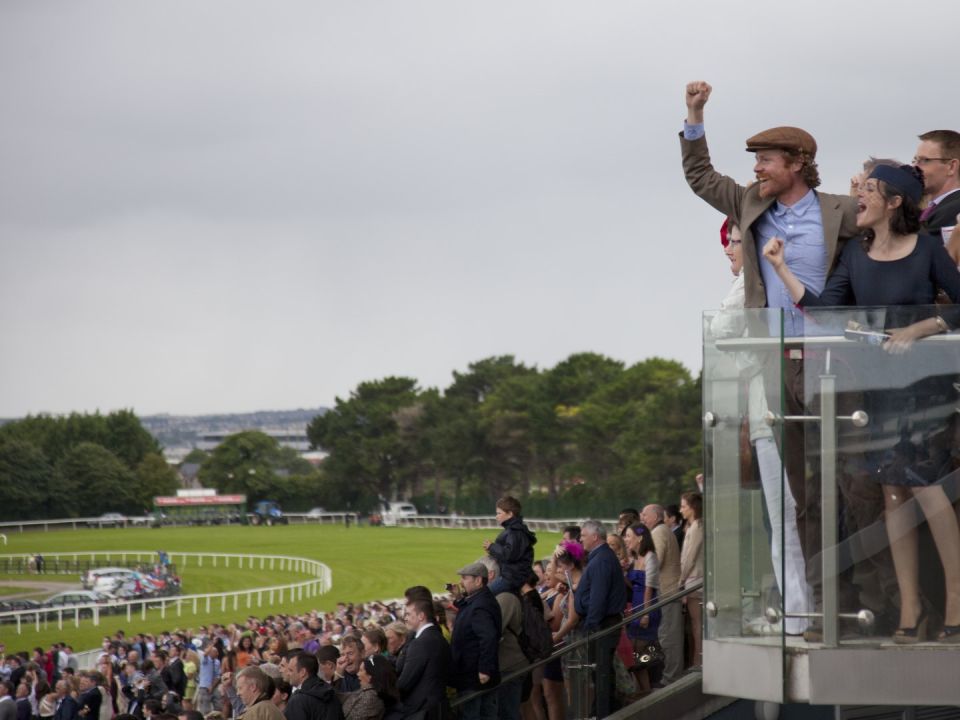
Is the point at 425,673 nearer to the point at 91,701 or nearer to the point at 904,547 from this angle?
the point at 904,547

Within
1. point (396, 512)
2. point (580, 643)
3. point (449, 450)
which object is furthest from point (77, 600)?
point (449, 450)

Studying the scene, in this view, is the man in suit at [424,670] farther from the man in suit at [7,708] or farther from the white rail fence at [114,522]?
the white rail fence at [114,522]

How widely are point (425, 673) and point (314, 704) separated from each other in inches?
26.1

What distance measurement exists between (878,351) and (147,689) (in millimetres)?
15111

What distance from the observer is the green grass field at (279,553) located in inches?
1682

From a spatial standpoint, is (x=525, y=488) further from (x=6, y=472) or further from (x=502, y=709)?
(x=502, y=709)

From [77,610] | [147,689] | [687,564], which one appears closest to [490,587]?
[687,564]

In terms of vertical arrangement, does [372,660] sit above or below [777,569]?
below

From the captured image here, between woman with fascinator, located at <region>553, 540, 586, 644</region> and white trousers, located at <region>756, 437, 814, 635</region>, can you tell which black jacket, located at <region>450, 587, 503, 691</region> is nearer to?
woman with fascinator, located at <region>553, 540, 586, 644</region>

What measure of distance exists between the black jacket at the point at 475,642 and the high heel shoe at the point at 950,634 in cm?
362

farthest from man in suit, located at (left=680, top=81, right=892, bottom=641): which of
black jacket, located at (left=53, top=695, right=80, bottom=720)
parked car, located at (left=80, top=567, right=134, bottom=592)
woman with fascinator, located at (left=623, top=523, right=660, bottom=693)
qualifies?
parked car, located at (left=80, top=567, right=134, bottom=592)

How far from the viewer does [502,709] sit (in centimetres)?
894

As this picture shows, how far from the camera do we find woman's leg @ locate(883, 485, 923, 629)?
5457mm

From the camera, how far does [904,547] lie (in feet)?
17.9
